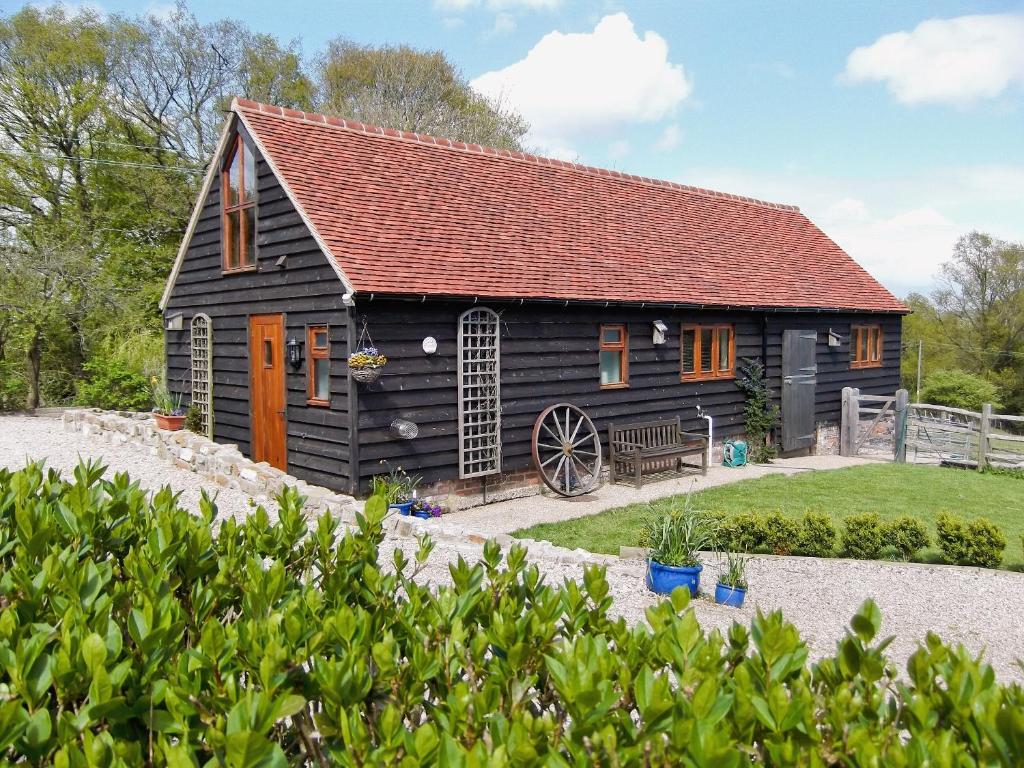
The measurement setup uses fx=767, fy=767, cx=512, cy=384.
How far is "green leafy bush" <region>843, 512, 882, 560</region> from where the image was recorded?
835 cm

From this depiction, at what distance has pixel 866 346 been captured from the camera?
19.8 m

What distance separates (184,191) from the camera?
28.5 metres

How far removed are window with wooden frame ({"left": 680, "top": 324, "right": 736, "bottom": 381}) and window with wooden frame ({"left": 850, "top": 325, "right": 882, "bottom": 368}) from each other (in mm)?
4955

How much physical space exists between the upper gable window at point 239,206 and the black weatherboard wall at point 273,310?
237 mm

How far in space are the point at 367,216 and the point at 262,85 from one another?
23.3 metres

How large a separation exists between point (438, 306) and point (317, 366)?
79.7 inches

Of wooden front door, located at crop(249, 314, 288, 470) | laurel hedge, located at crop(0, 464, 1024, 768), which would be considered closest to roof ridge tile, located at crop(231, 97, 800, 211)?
wooden front door, located at crop(249, 314, 288, 470)

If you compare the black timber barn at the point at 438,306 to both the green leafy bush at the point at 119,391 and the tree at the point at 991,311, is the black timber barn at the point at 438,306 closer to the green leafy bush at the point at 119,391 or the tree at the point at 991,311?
the green leafy bush at the point at 119,391

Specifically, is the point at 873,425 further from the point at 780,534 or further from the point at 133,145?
the point at 133,145

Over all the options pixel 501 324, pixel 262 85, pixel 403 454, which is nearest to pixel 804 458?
pixel 501 324

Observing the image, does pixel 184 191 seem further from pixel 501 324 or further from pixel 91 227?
pixel 501 324

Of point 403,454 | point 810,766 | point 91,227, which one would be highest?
point 91,227

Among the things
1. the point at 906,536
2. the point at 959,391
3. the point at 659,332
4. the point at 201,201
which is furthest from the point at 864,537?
the point at 959,391

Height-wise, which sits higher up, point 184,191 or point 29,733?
point 184,191
